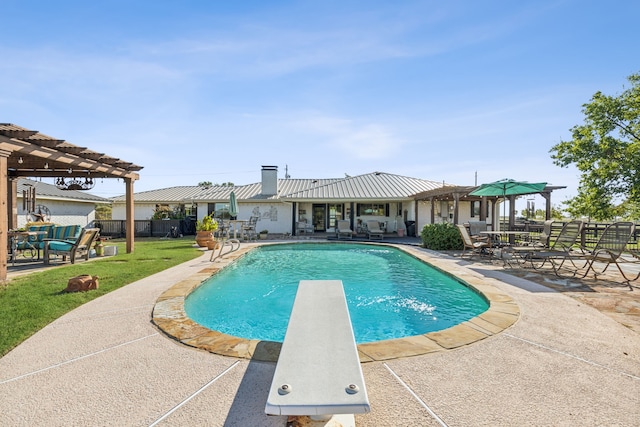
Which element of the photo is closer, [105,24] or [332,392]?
[332,392]

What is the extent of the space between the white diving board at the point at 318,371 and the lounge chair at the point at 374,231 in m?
14.3

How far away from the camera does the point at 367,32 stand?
8.60 metres

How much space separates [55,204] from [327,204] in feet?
52.3

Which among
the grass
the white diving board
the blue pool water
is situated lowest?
the blue pool water

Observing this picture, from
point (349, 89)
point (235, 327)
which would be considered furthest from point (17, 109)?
point (235, 327)

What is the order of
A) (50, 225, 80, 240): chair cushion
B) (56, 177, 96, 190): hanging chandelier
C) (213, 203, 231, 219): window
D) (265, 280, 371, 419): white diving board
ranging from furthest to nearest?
(213, 203, 231, 219): window
(56, 177, 96, 190): hanging chandelier
(50, 225, 80, 240): chair cushion
(265, 280, 371, 419): white diving board

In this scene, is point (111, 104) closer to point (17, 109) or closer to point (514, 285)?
point (17, 109)

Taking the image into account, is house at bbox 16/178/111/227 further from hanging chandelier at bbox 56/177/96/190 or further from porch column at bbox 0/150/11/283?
porch column at bbox 0/150/11/283

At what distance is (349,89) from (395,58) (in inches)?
87.6

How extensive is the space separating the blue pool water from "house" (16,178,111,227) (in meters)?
12.7

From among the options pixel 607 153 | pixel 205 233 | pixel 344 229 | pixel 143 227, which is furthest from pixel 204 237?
pixel 607 153

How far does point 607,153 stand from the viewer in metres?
15.6

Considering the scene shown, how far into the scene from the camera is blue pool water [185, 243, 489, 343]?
477 cm

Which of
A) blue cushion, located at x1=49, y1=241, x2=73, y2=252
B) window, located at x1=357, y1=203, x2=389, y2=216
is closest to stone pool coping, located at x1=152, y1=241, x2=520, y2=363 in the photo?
blue cushion, located at x1=49, y1=241, x2=73, y2=252
